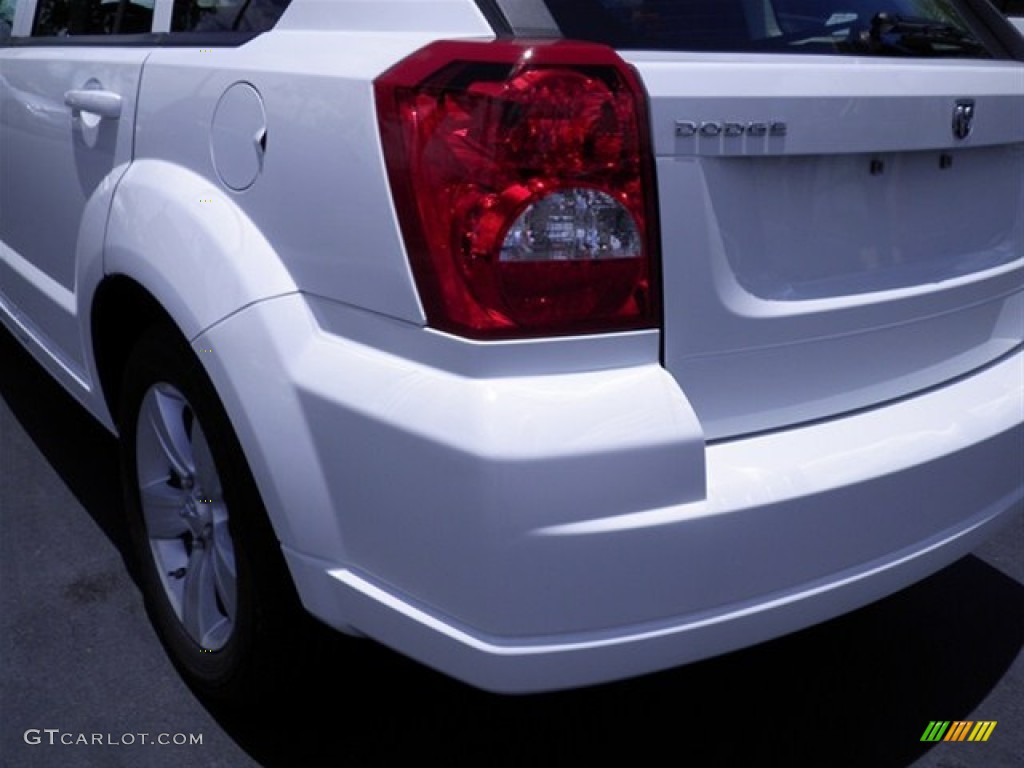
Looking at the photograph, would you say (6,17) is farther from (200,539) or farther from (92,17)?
(200,539)

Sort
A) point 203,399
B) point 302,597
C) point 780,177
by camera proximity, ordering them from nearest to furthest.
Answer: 1. point 780,177
2. point 302,597
3. point 203,399

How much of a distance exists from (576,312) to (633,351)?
106 mm

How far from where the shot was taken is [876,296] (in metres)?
2.02

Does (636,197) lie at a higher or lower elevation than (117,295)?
higher

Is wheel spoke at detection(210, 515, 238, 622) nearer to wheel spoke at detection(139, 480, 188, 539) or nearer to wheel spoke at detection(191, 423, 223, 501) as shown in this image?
wheel spoke at detection(191, 423, 223, 501)

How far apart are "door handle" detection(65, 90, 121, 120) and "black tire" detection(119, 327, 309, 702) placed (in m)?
0.49

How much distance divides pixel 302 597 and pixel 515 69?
37.1 inches

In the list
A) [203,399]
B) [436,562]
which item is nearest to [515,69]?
[436,562]

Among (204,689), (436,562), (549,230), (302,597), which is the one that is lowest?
(204,689)

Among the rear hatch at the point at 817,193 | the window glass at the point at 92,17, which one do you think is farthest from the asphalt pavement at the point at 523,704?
the window glass at the point at 92,17

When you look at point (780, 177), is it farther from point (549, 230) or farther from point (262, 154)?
point (262, 154)

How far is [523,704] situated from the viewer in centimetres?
255
